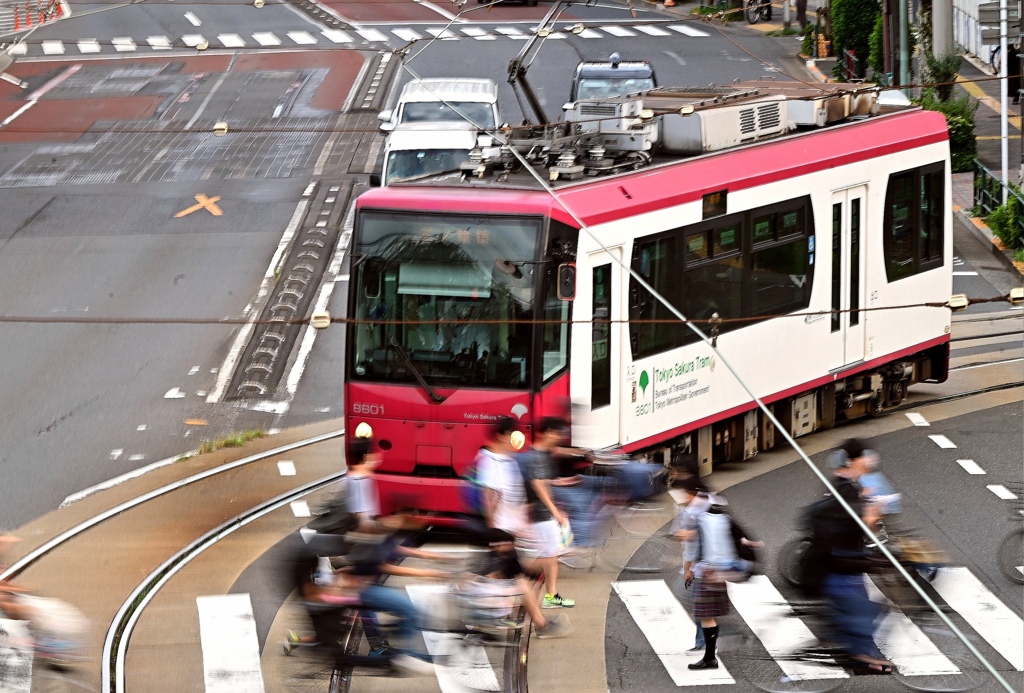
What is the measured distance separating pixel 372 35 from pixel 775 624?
130ft

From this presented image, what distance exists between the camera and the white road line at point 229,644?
11.8 m

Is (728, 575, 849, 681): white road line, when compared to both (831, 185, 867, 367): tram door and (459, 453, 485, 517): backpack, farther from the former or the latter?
(831, 185, 867, 367): tram door

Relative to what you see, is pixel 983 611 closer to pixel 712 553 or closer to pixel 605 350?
pixel 712 553

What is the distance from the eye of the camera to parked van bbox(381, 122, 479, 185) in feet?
84.0

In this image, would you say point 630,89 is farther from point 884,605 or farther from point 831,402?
point 884,605

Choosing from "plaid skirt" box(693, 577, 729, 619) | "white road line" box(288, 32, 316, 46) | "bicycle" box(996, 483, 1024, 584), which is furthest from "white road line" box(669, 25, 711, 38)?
A: "plaid skirt" box(693, 577, 729, 619)

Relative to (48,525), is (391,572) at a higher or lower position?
higher

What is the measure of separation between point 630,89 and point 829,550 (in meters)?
22.3

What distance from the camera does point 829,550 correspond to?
10.9 metres

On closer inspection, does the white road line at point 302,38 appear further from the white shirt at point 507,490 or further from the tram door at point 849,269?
the white shirt at point 507,490

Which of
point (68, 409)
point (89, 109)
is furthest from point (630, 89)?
point (68, 409)

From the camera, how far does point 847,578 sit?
10914mm

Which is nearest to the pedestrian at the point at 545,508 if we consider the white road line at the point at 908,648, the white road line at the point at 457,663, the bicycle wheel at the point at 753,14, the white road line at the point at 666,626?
the white road line at the point at 666,626

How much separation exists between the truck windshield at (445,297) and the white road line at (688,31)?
35.8 metres
